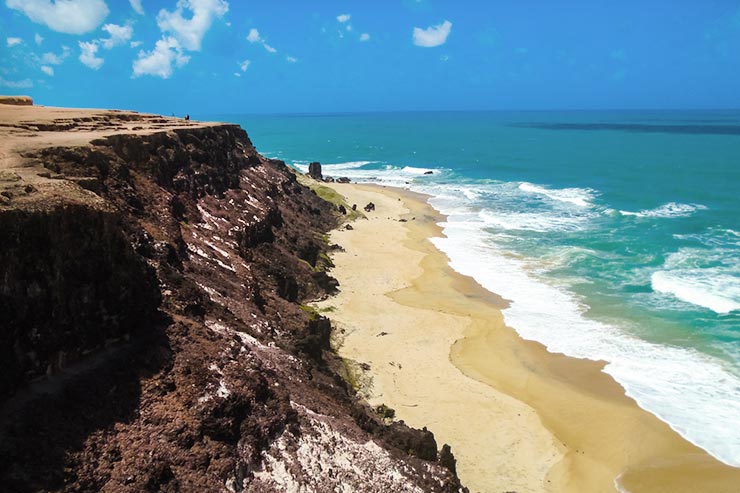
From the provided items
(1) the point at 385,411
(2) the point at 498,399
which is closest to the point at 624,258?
(2) the point at 498,399

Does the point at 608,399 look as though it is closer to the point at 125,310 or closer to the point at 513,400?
the point at 513,400

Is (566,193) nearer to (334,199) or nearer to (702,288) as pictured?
(334,199)

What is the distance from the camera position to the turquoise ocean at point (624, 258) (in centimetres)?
2680

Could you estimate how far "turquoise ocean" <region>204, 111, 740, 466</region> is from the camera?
26.8 meters

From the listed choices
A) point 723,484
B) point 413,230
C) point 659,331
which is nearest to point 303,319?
point 723,484

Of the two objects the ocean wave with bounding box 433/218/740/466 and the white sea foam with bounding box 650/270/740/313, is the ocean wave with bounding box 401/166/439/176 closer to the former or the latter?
the ocean wave with bounding box 433/218/740/466

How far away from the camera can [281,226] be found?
1628 inches

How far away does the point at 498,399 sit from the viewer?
81.8ft

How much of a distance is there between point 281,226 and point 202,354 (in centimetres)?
2537

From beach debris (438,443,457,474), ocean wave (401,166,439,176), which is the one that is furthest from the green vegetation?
ocean wave (401,166,439,176)

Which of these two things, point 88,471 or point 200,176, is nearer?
point 88,471

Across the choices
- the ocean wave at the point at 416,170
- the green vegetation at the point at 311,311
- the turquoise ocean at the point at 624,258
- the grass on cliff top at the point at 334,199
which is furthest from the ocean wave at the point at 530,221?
the ocean wave at the point at 416,170

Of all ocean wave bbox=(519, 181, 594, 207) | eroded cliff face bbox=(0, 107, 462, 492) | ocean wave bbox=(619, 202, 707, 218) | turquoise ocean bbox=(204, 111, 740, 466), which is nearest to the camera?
eroded cliff face bbox=(0, 107, 462, 492)

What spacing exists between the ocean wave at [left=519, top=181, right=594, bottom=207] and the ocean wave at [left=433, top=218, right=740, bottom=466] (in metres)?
34.7
